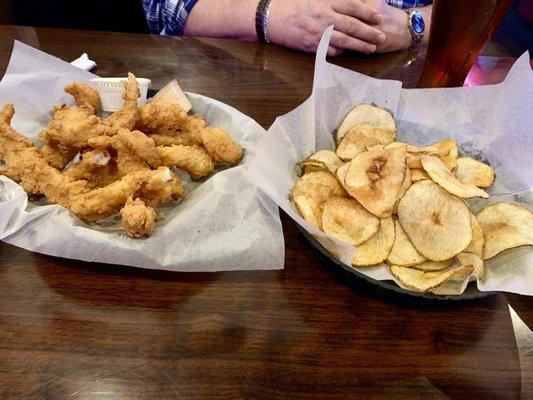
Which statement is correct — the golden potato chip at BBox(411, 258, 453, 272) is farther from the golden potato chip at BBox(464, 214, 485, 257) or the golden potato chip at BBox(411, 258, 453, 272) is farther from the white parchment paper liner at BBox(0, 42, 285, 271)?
the white parchment paper liner at BBox(0, 42, 285, 271)

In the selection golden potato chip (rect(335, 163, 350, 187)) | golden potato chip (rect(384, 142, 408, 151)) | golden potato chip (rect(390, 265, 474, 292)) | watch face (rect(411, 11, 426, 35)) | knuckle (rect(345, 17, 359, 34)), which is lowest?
golden potato chip (rect(390, 265, 474, 292))

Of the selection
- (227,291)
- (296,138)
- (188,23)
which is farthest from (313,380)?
(188,23)

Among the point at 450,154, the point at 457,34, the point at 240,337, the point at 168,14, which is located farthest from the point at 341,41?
the point at 240,337

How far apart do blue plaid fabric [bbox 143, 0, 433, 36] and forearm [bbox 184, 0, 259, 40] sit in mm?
25

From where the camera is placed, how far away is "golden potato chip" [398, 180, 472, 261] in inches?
30.9

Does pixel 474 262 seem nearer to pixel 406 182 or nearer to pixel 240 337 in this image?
pixel 406 182

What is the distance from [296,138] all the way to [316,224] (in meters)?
0.23

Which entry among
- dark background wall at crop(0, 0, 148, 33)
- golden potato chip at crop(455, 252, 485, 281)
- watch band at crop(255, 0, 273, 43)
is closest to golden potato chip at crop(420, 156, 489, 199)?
golden potato chip at crop(455, 252, 485, 281)

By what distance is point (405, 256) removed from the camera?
793 mm

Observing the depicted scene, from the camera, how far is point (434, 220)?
2.64 ft

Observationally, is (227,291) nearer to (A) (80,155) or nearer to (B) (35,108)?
(A) (80,155)

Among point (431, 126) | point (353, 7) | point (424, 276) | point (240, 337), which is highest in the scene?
point (353, 7)

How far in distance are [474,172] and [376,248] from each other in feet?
1.07

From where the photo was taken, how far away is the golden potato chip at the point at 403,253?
79 cm
